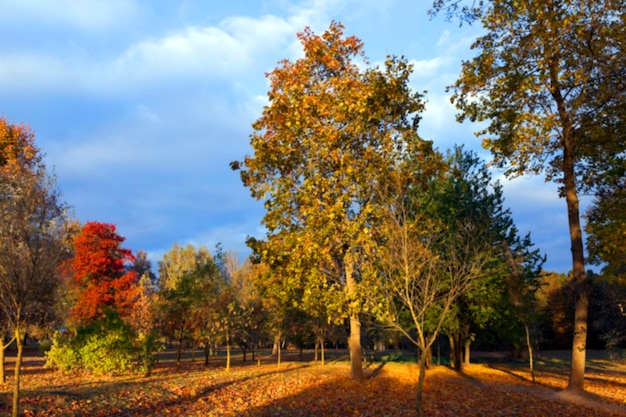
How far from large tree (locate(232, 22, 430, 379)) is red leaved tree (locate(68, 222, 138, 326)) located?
19.8 m

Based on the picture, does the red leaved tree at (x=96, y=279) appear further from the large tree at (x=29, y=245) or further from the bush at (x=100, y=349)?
the large tree at (x=29, y=245)

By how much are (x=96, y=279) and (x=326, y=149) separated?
1040 inches

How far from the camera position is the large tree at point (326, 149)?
631 inches

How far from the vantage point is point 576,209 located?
16.9m

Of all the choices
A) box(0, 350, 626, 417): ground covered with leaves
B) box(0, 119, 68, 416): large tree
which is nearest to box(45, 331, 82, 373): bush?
box(0, 350, 626, 417): ground covered with leaves

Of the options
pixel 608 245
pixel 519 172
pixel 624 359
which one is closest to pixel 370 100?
pixel 519 172

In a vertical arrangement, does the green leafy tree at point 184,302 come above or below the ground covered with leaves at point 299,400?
above

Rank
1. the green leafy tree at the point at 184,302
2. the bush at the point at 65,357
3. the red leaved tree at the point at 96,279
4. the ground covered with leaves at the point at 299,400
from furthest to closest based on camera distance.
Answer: the red leaved tree at the point at 96,279, the green leafy tree at the point at 184,302, the bush at the point at 65,357, the ground covered with leaves at the point at 299,400

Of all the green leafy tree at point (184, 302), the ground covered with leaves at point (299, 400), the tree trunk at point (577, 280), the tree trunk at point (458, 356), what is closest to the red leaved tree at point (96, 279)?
the green leafy tree at point (184, 302)

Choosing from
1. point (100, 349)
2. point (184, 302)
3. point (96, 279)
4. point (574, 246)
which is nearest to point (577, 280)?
point (574, 246)

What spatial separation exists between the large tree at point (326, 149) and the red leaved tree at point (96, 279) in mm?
19762

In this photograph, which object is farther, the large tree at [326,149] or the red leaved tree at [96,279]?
the red leaved tree at [96,279]

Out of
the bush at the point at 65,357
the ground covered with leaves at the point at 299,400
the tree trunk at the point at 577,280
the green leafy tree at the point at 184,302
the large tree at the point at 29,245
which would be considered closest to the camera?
the large tree at the point at 29,245

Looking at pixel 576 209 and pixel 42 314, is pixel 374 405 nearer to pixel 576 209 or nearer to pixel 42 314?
pixel 576 209
